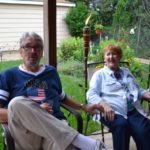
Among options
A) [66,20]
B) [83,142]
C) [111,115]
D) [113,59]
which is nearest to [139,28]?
[66,20]

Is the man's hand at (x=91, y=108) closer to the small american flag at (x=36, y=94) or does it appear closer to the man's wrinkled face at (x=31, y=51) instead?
the small american flag at (x=36, y=94)

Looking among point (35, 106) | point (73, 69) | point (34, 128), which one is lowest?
point (73, 69)

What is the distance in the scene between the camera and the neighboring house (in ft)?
20.6

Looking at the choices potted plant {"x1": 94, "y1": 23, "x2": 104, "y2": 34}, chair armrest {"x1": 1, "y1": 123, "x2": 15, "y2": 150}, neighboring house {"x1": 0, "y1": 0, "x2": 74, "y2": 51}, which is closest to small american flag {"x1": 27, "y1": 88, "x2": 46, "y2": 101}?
chair armrest {"x1": 1, "y1": 123, "x2": 15, "y2": 150}

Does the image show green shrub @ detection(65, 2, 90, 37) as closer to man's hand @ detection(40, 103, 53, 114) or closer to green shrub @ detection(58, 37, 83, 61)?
green shrub @ detection(58, 37, 83, 61)

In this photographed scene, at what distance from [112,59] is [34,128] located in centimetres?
107

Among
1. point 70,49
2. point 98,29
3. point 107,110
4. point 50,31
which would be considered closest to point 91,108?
point 107,110

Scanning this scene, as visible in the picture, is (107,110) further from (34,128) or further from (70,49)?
(70,49)

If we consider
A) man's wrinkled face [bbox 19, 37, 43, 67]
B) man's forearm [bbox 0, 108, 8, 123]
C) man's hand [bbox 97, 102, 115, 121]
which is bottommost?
man's hand [bbox 97, 102, 115, 121]

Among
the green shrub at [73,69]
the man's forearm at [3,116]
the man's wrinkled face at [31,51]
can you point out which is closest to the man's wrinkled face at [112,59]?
the man's wrinkled face at [31,51]

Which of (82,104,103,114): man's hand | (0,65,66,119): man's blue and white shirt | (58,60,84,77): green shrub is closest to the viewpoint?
(0,65,66,119): man's blue and white shirt

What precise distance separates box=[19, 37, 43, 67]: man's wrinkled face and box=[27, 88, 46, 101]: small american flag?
18cm

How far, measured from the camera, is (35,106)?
7.18 ft

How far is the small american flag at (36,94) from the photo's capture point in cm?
248
